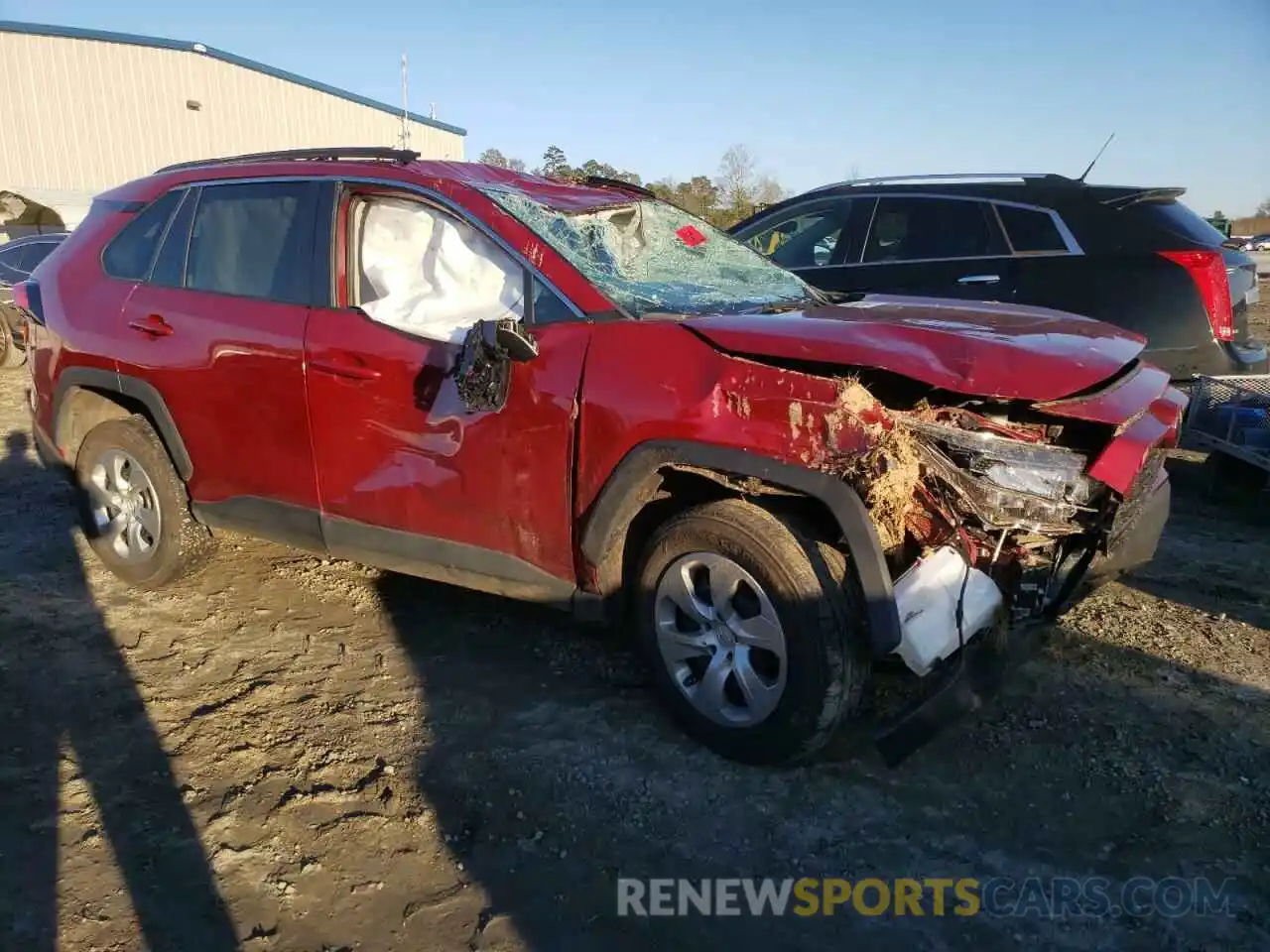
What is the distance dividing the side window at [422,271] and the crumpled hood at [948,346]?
3.04 ft

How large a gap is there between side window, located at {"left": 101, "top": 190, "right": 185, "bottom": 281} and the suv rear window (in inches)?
207

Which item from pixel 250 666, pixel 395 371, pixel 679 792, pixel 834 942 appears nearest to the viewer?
pixel 834 942

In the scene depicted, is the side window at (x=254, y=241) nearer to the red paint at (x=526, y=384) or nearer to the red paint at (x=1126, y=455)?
the red paint at (x=526, y=384)

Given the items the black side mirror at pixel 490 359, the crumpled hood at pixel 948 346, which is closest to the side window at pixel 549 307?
the black side mirror at pixel 490 359

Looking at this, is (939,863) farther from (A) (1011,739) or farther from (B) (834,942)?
(A) (1011,739)

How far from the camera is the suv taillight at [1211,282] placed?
5312mm

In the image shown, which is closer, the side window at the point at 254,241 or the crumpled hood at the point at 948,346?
the crumpled hood at the point at 948,346

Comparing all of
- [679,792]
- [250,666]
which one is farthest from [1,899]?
[679,792]

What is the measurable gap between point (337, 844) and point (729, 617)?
1.32 m

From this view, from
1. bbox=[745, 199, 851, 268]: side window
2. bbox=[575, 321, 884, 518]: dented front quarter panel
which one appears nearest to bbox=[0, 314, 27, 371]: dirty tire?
bbox=[745, 199, 851, 268]: side window

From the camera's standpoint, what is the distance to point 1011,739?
10.3ft

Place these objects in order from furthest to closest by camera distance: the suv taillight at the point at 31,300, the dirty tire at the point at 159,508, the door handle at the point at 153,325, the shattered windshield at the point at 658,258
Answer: the suv taillight at the point at 31,300
the dirty tire at the point at 159,508
the door handle at the point at 153,325
the shattered windshield at the point at 658,258

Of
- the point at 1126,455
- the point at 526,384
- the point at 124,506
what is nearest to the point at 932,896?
the point at 1126,455

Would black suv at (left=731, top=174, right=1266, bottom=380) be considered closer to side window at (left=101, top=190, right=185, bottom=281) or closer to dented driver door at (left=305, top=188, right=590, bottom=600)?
dented driver door at (left=305, top=188, right=590, bottom=600)
